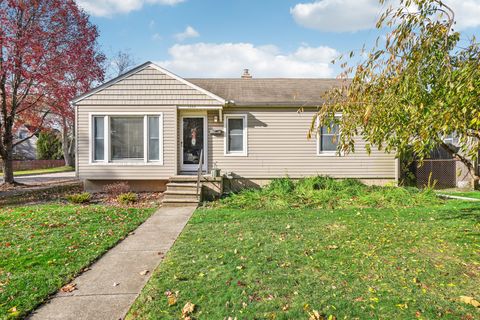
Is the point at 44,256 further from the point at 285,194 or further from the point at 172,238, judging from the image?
the point at 285,194

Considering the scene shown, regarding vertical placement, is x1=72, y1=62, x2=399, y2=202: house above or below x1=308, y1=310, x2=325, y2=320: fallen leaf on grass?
above

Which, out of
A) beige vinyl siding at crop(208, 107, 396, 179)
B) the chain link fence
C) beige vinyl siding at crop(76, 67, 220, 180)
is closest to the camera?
beige vinyl siding at crop(76, 67, 220, 180)

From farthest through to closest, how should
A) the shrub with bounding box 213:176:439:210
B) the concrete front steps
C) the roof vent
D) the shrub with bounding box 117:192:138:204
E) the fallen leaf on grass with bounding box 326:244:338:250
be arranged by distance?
the roof vent, the shrub with bounding box 117:192:138:204, the concrete front steps, the shrub with bounding box 213:176:439:210, the fallen leaf on grass with bounding box 326:244:338:250

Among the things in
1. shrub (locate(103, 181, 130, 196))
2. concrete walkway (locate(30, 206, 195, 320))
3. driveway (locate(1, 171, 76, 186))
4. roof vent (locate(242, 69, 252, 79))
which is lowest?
concrete walkway (locate(30, 206, 195, 320))

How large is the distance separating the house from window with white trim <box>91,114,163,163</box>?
0.11 ft

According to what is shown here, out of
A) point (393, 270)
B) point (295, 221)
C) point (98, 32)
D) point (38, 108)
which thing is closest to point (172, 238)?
point (295, 221)

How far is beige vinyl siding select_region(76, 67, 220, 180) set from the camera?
10.8m

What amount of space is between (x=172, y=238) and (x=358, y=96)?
163 inches

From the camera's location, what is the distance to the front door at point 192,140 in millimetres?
11430

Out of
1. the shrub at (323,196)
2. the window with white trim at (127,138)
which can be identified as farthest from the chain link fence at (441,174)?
the window with white trim at (127,138)

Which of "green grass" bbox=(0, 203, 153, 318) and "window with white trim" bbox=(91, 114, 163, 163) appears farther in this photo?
"window with white trim" bbox=(91, 114, 163, 163)

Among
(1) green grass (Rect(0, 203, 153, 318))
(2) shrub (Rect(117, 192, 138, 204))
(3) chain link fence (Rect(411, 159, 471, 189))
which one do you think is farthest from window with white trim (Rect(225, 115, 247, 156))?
(3) chain link fence (Rect(411, 159, 471, 189))

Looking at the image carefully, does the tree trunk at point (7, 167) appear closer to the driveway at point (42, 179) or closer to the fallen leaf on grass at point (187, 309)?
the driveway at point (42, 179)

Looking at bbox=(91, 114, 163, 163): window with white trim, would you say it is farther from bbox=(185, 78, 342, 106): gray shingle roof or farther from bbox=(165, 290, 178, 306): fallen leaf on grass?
bbox=(165, 290, 178, 306): fallen leaf on grass
